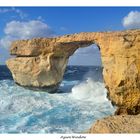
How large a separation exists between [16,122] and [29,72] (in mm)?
4117

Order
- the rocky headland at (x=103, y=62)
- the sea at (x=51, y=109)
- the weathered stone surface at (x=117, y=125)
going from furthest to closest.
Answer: the rocky headland at (x=103, y=62), the sea at (x=51, y=109), the weathered stone surface at (x=117, y=125)

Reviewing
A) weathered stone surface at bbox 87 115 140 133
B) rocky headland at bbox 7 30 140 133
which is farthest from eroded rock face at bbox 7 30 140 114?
weathered stone surface at bbox 87 115 140 133

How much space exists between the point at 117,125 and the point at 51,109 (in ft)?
14.3

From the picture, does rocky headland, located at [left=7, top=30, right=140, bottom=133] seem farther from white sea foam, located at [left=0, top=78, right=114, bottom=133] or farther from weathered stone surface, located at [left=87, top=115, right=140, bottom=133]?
white sea foam, located at [left=0, top=78, right=114, bottom=133]

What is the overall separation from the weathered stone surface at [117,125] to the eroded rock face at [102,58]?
9.20 feet

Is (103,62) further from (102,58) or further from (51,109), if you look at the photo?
(51,109)

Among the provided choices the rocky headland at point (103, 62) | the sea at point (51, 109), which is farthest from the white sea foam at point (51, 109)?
the rocky headland at point (103, 62)

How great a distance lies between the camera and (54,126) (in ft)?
23.7

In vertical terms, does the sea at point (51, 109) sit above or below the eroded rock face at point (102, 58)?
below

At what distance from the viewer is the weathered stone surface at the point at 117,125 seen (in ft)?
14.8

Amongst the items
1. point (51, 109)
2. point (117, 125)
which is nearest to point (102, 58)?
point (51, 109)

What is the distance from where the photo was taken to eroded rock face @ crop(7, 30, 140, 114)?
8070mm

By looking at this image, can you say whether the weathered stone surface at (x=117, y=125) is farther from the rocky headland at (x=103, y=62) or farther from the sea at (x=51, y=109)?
the sea at (x=51, y=109)
